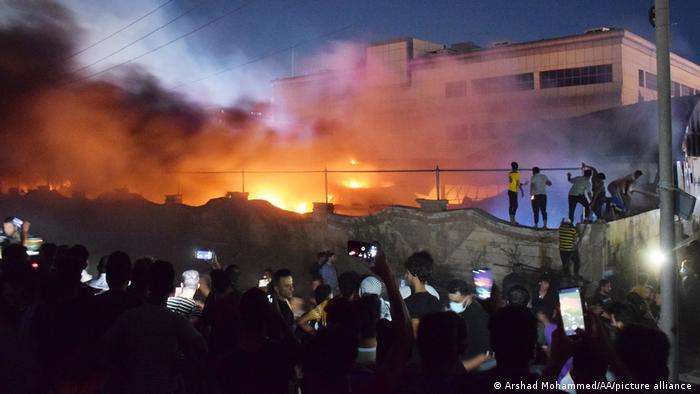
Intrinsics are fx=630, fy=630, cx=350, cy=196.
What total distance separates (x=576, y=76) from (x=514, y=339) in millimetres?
34401

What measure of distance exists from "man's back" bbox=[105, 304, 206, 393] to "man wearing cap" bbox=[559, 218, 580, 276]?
880 cm

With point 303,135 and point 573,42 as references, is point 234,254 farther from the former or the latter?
point 573,42

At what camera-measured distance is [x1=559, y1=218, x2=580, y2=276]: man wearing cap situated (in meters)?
11.4

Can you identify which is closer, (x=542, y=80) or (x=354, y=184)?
(x=354, y=184)

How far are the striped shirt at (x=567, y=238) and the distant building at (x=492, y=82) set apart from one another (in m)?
22.6

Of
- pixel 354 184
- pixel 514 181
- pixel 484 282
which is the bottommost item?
pixel 484 282

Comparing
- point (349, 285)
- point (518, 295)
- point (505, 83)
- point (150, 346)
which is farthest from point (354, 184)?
point (150, 346)

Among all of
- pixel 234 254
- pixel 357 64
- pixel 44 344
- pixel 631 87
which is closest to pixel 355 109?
pixel 357 64

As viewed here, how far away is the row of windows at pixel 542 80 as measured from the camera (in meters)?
33.9

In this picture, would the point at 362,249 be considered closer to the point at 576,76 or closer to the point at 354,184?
the point at 354,184

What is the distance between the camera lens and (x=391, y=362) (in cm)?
300

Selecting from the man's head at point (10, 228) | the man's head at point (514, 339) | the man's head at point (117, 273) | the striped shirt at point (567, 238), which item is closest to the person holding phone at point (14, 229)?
the man's head at point (10, 228)

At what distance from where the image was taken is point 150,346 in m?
3.91

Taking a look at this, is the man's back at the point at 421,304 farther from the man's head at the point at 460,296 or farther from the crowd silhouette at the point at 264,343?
the man's head at the point at 460,296
